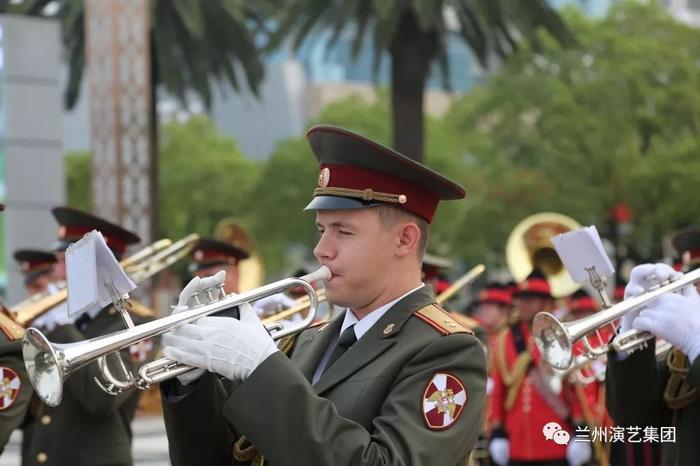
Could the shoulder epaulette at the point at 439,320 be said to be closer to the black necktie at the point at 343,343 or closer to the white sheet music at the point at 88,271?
the black necktie at the point at 343,343

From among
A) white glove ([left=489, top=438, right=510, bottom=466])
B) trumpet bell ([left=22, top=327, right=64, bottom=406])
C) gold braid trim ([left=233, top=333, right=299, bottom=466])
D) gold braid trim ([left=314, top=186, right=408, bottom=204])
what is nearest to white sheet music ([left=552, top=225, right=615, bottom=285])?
gold braid trim ([left=314, top=186, right=408, bottom=204])

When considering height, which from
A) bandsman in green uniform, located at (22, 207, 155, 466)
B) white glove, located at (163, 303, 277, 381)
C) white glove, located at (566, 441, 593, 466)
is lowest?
white glove, located at (566, 441, 593, 466)

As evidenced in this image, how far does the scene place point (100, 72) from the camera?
18.2 meters

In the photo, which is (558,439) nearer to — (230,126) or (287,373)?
(287,373)

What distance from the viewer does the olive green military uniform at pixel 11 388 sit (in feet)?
16.4

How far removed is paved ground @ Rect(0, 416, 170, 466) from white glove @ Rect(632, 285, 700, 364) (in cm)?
827

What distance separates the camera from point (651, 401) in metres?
4.79

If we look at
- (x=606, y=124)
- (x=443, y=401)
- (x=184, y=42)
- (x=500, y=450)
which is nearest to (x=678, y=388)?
(x=443, y=401)

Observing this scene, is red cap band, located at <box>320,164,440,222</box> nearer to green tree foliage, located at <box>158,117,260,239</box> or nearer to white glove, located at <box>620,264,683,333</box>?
white glove, located at <box>620,264,683,333</box>

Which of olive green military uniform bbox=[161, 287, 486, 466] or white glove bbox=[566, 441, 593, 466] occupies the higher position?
olive green military uniform bbox=[161, 287, 486, 466]

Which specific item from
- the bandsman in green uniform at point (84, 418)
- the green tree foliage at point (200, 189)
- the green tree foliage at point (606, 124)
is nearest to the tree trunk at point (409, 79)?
the green tree foliage at point (606, 124)

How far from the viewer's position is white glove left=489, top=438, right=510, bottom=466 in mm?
9219

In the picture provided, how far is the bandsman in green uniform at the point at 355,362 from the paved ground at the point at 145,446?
27.8 ft

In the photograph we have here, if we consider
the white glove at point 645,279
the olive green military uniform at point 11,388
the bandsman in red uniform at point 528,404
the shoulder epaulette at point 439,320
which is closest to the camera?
the shoulder epaulette at point 439,320
